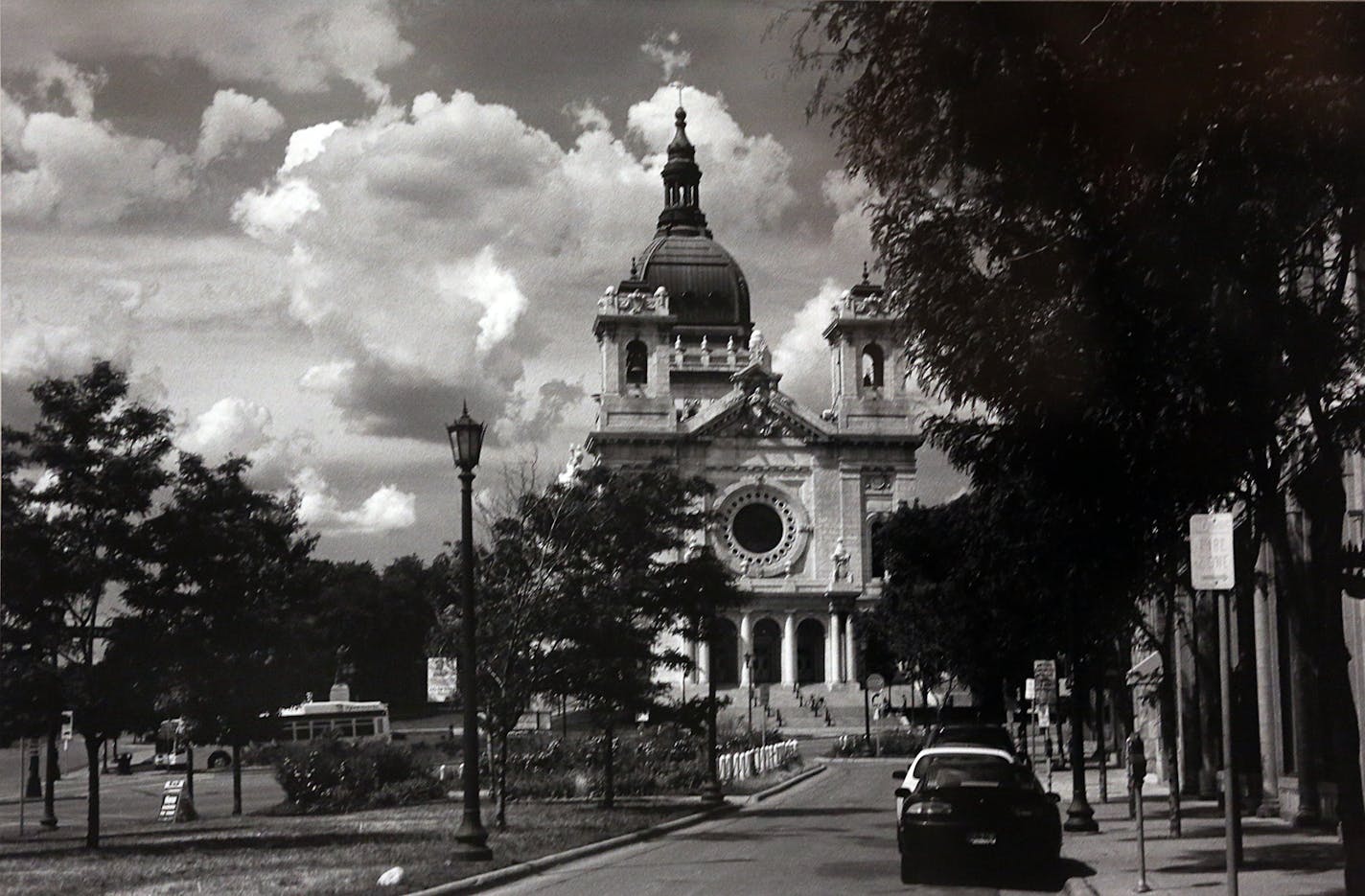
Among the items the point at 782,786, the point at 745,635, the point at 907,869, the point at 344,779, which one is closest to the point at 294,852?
the point at 907,869

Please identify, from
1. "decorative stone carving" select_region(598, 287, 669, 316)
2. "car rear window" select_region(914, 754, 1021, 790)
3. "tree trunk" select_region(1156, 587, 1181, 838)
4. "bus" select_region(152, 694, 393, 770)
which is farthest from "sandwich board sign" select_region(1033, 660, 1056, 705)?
"decorative stone carving" select_region(598, 287, 669, 316)

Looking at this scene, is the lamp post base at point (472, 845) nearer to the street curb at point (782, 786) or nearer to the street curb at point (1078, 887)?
the street curb at point (1078, 887)

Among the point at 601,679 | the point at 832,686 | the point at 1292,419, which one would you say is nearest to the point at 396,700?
the point at 832,686

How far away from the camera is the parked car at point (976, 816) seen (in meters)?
20.2

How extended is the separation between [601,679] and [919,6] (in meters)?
21.6

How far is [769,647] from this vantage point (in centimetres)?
11319

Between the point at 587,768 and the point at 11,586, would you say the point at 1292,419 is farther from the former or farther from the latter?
the point at 587,768

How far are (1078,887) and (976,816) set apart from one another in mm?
1400

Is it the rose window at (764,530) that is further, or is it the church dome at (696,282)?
the church dome at (696,282)

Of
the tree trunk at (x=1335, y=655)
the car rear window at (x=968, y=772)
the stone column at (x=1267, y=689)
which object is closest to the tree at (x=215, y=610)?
the car rear window at (x=968, y=772)

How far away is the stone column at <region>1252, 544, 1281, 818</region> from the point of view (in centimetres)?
2919

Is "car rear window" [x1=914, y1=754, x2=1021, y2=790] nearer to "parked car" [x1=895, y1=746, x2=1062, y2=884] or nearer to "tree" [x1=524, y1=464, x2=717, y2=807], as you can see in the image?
"parked car" [x1=895, y1=746, x2=1062, y2=884]

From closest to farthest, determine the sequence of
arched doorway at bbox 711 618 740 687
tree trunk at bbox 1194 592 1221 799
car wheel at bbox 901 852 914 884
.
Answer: car wheel at bbox 901 852 914 884 < tree trunk at bbox 1194 592 1221 799 < arched doorway at bbox 711 618 740 687

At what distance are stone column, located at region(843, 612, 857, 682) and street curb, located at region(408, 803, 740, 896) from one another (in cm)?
7775
